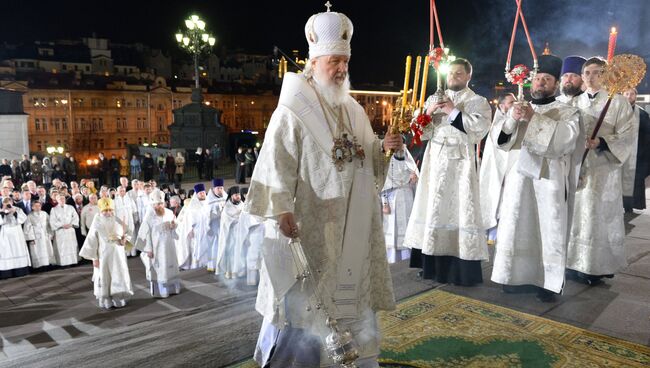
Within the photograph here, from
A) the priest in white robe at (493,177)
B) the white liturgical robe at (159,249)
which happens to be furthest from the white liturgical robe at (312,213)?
the white liturgical robe at (159,249)

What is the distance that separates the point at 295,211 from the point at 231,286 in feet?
24.1

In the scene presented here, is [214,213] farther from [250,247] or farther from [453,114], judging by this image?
[453,114]

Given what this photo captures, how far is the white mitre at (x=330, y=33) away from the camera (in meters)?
3.39

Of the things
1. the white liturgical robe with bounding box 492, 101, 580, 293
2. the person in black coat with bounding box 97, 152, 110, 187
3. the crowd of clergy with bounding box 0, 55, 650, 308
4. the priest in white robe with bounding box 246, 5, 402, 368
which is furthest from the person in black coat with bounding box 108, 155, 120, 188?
the priest in white robe with bounding box 246, 5, 402, 368

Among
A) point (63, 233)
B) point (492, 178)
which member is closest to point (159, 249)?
point (63, 233)

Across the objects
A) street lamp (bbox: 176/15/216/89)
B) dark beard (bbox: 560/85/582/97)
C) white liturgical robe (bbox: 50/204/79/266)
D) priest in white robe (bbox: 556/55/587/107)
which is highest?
street lamp (bbox: 176/15/216/89)

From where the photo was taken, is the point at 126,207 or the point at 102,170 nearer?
the point at 126,207

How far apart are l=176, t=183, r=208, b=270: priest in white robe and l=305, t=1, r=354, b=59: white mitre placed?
884 centimetres

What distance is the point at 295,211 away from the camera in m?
3.44

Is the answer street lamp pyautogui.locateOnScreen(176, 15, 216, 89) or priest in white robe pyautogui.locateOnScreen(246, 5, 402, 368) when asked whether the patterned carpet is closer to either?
priest in white robe pyautogui.locateOnScreen(246, 5, 402, 368)

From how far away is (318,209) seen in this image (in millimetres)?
3426

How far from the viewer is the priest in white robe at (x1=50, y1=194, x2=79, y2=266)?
42.9 ft

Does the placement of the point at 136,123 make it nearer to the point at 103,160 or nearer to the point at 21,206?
the point at 103,160

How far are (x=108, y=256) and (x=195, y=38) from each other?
53.0 feet
